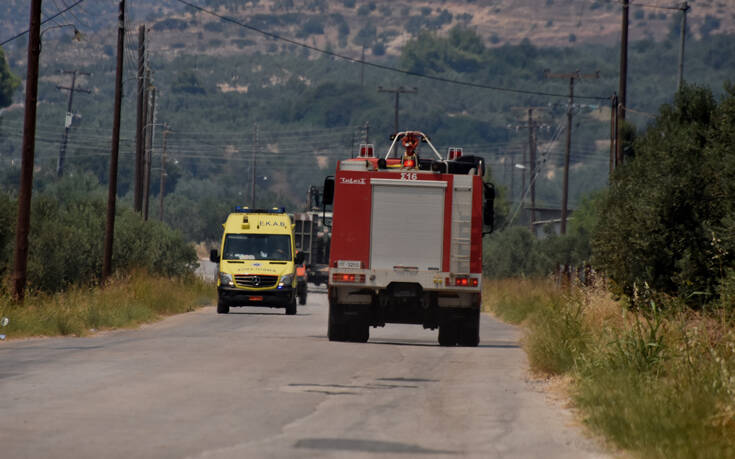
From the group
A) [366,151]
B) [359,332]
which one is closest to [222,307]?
[366,151]

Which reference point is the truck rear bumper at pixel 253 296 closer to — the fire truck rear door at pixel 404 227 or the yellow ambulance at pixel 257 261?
the yellow ambulance at pixel 257 261

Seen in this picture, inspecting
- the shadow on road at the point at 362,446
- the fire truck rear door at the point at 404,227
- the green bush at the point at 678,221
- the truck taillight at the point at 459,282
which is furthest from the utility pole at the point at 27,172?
the shadow on road at the point at 362,446

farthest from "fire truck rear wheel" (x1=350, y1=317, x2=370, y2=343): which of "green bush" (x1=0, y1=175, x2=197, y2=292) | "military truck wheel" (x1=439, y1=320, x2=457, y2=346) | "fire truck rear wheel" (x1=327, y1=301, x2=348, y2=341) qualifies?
"green bush" (x1=0, y1=175, x2=197, y2=292)

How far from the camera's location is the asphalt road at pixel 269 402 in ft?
33.9

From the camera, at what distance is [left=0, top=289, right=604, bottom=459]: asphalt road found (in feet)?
33.9

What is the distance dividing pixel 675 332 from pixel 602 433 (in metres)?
3.72

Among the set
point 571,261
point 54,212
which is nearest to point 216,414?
point 54,212

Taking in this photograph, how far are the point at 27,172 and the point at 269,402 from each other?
48.6ft

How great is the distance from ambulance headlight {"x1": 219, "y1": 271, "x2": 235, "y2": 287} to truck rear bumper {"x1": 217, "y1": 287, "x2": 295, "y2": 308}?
0.36 feet

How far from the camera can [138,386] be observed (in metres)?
14.2

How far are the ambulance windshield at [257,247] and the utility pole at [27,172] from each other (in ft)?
26.5

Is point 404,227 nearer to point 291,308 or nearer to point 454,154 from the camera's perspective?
point 454,154

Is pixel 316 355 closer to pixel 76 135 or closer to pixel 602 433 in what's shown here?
pixel 602 433

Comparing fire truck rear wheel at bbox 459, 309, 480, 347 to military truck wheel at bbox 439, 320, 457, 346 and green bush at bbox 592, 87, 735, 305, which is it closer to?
military truck wheel at bbox 439, 320, 457, 346
